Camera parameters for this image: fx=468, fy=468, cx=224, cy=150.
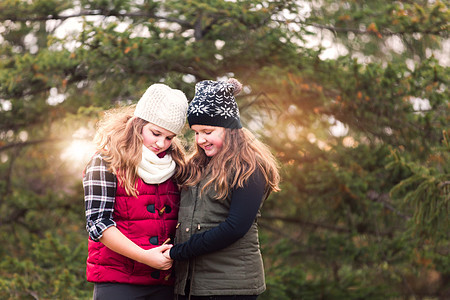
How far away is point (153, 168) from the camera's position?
240 cm

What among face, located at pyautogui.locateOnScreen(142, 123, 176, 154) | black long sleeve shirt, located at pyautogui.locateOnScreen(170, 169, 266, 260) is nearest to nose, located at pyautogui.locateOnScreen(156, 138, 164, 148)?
face, located at pyautogui.locateOnScreen(142, 123, 176, 154)

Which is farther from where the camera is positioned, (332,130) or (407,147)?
(332,130)

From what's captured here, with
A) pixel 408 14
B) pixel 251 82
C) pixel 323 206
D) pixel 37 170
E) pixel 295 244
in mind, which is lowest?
pixel 37 170

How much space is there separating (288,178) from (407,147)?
1450 mm

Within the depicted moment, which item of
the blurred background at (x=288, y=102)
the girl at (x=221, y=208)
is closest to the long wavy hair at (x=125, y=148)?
the girl at (x=221, y=208)

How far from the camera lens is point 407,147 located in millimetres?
4930

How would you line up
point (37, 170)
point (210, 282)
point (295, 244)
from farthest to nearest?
1. point (37, 170)
2. point (295, 244)
3. point (210, 282)

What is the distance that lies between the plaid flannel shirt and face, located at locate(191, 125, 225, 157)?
0.50 metres

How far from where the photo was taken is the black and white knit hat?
95.9 inches

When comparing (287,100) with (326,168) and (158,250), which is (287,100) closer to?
(326,168)

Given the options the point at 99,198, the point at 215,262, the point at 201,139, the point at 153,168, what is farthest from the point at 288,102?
the point at 99,198

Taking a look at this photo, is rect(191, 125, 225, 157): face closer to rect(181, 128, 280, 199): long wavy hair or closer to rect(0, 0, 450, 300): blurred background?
rect(181, 128, 280, 199): long wavy hair

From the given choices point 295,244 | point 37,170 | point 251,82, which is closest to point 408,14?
point 251,82

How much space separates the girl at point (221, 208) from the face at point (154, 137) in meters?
0.17
